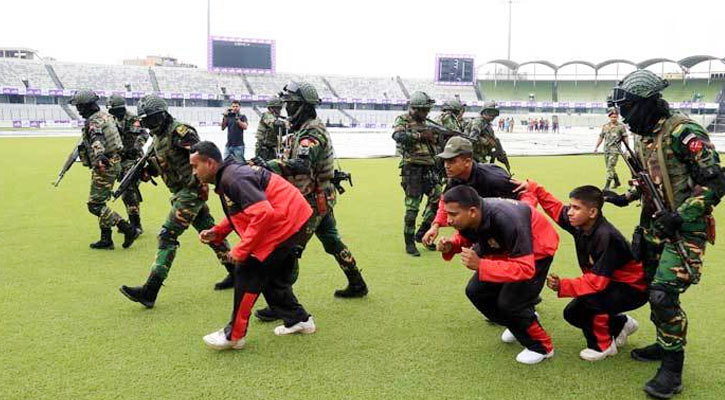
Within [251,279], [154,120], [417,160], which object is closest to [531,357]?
[251,279]

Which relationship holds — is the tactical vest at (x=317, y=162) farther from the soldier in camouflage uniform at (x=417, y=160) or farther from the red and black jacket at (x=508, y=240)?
the soldier in camouflage uniform at (x=417, y=160)

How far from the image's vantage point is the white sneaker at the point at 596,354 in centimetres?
384

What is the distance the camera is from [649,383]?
11.1 feet

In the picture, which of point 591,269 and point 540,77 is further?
point 540,77

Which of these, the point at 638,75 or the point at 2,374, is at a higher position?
the point at 638,75

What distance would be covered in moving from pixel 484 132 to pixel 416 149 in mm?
2807

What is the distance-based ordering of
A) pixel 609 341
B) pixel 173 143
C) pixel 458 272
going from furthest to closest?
pixel 458 272 < pixel 173 143 < pixel 609 341

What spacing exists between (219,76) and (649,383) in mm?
56815

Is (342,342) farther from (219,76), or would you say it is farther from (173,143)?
(219,76)

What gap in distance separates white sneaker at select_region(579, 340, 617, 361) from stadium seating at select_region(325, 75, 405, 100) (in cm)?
5645

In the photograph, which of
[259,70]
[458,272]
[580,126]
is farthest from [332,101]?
[458,272]

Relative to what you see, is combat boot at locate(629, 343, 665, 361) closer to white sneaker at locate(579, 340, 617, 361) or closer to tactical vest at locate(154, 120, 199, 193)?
white sneaker at locate(579, 340, 617, 361)

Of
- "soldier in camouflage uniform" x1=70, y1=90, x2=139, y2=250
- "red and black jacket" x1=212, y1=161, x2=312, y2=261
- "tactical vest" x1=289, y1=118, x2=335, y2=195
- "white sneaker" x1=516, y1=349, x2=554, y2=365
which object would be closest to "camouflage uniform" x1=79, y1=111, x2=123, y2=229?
"soldier in camouflage uniform" x1=70, y1=90, x2=139, y2=250

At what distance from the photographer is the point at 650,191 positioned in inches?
136
